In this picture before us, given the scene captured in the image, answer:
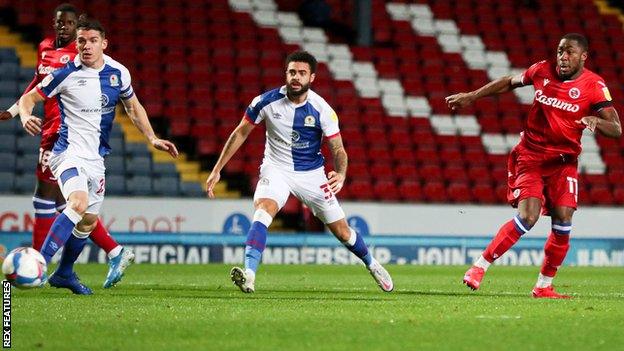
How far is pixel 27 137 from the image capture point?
20281 mm

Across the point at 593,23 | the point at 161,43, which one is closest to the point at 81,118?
the point at 161,43

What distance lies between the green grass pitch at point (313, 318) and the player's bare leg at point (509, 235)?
Result: 186mm

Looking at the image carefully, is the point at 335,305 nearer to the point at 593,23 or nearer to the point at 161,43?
the point at 161,43

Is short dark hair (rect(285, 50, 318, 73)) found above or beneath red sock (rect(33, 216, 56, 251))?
above

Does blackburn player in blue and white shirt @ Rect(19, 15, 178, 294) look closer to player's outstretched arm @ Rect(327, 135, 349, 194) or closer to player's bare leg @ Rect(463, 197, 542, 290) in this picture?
player's outstretched arm @ Rect(327, 135, 349, 194)

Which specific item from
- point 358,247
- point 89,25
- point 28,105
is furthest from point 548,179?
point 28,105

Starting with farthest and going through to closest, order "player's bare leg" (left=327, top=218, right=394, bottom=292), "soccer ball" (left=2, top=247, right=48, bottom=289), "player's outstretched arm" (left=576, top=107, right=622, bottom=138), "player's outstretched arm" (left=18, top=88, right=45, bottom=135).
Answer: "player's bare leg" (left=327, top=218, right=394, bottom=292) → "player's outstretched arm" (left=576, top=107, right=622, bottom=138) → "player's outstretched arm" (left=18, top=88, right=45, bottom=135) → "soccer ball" (left=2, top=247, right=48, bottom=289)

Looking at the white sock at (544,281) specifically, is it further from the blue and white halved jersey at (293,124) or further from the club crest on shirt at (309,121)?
the club crest on shirt at (309,121)

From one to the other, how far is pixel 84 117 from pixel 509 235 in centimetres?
381

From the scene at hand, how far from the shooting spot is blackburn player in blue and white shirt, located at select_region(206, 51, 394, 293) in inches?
408

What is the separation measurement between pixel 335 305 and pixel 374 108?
1511 cm

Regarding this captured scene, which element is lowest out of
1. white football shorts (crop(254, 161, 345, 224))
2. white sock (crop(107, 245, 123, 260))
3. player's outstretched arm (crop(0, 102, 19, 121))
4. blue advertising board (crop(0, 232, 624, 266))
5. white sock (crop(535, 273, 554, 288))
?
blue advertising board (crop(0, 232, 624, 266))

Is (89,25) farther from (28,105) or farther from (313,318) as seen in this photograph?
(313,318)

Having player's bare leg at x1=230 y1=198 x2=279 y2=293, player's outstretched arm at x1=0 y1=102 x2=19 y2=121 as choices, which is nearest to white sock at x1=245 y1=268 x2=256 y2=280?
player's bare leg at x1=230 y1=198 x2=279 y2=293
